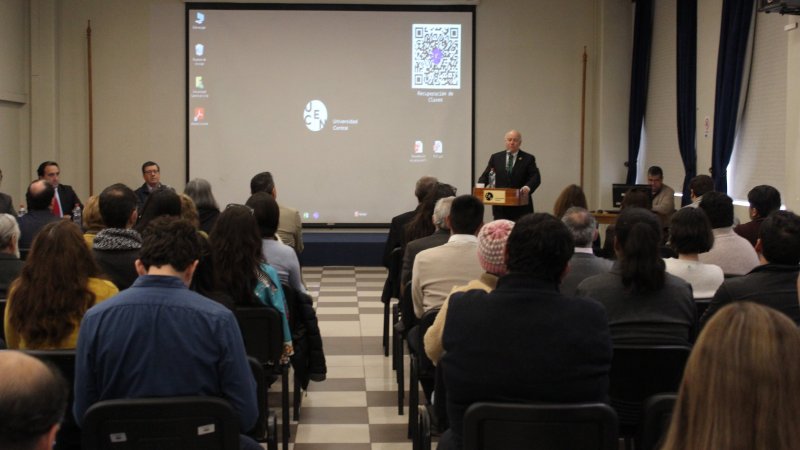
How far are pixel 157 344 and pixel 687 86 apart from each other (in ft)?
27.5

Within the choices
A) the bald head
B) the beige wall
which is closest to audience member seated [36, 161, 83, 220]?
the beige wall

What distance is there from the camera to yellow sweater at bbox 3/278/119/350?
314cm

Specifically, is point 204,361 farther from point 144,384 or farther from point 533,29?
point 533,29

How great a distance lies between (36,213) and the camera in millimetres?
6059

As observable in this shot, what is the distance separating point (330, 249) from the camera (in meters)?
11.1

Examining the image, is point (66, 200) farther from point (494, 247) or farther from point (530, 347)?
point (530, 347)

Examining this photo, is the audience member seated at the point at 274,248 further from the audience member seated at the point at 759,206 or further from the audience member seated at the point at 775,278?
the audience member seated at the point at 759,206

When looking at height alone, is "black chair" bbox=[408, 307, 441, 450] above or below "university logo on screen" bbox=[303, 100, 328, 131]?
below

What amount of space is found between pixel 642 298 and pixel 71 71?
9.76 meters

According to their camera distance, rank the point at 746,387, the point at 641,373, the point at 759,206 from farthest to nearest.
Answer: the point at 759,206 → the point at 641,373 → the point at 746,387

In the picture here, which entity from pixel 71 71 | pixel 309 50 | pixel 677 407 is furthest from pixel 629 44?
pixel 677 407

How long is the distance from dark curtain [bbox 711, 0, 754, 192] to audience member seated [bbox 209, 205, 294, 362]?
6.03 meters

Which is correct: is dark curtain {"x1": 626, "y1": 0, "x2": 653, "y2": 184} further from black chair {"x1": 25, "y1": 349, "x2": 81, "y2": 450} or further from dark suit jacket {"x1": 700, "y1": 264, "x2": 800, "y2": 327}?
black chair {"x1": 25, "y1": 349, "x2": 81, "y2": 450}

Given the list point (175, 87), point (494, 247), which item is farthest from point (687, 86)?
point (494, 247)
